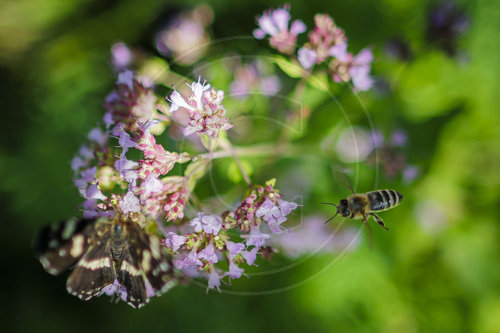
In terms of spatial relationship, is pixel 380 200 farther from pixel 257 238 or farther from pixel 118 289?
pixel 118 289

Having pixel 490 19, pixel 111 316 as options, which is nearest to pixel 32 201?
pixel 111 316

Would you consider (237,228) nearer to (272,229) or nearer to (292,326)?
(272,229)

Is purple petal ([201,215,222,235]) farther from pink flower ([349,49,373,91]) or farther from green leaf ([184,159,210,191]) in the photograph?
pink flower ([349,49,373,91])

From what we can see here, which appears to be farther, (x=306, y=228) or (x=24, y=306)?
(x=24, y=306)

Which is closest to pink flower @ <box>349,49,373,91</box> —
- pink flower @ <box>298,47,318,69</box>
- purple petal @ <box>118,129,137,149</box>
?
pink flower @ <box>298,47,318,69</box>

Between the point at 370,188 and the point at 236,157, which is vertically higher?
the point at 370,188

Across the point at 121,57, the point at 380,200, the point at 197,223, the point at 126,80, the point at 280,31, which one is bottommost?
the point at 197,223

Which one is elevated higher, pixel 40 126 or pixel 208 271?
pixel 40 126

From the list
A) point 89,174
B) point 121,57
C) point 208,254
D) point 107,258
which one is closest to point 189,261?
point 208,254
